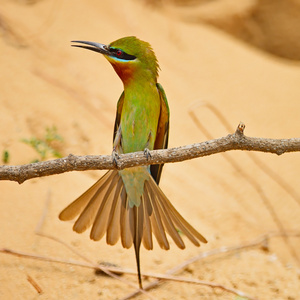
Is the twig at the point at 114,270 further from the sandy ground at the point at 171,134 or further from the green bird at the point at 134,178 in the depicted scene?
the green bird at the point at 134,178

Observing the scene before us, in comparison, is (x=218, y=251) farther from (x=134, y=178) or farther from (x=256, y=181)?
(x=256, y=181)

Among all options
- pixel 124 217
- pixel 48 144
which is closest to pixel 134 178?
pixel 124 217

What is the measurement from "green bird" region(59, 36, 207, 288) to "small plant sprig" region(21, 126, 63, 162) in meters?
0.48

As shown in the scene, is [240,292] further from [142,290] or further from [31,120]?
[31,120]

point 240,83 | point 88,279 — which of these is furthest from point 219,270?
point 240,83

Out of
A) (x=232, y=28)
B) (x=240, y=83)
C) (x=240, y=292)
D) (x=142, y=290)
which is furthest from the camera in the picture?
(x=232, y=28)

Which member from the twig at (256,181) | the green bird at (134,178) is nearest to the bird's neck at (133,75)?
the green bird at (134,178)

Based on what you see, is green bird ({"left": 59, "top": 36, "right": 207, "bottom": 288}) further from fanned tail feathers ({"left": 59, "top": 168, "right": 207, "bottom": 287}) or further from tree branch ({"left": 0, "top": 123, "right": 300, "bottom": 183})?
tree branch ({"left": 0, "top": 123, "right": 300, "bottom": 183})

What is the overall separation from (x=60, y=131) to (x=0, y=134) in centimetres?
45

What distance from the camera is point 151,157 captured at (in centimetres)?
174

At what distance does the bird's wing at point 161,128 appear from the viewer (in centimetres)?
242

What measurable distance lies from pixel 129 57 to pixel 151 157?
0.79 m

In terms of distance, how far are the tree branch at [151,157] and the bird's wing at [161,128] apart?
2.20 ft

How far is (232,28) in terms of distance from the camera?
5.72 m
